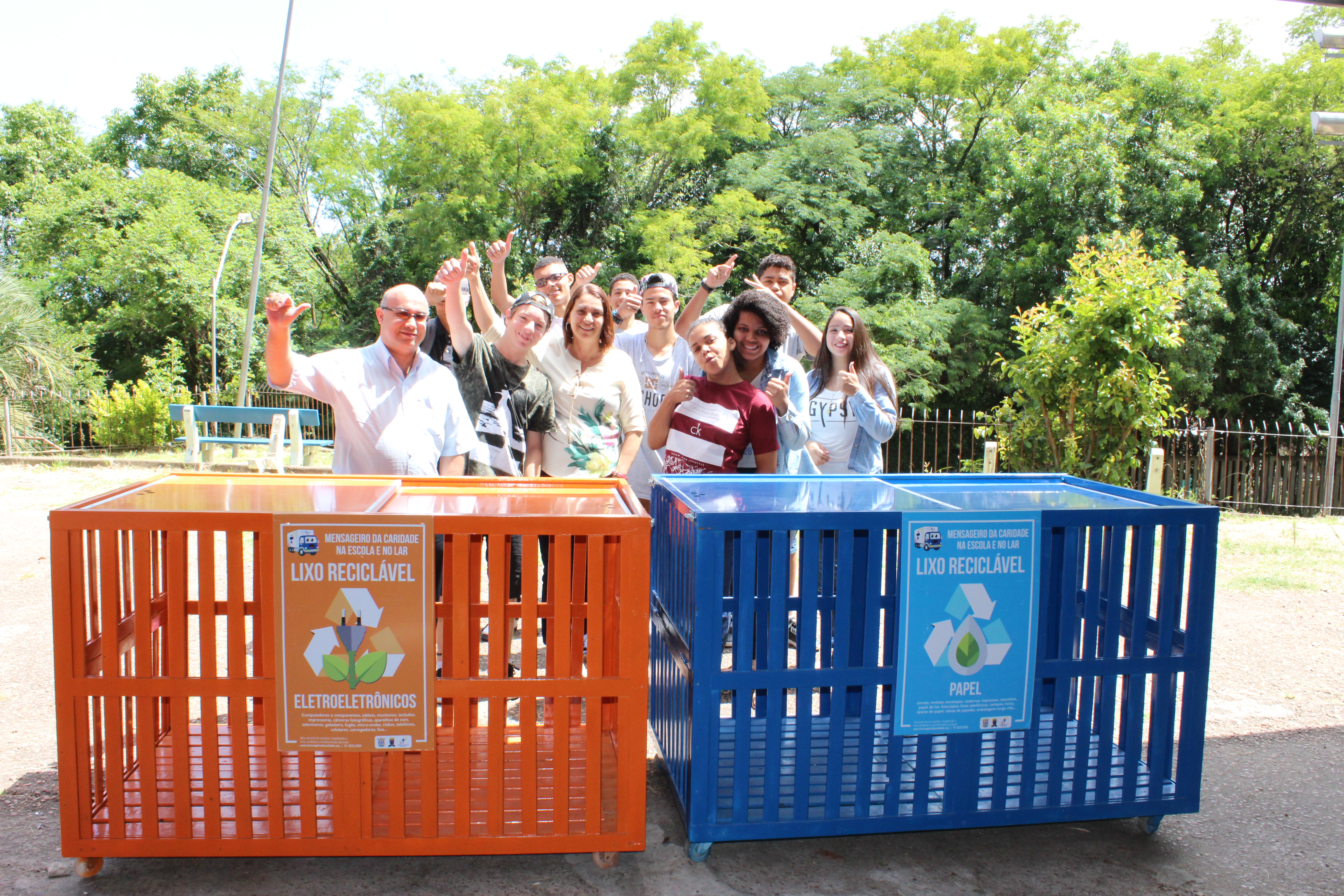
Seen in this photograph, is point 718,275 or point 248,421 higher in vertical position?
point 718,275

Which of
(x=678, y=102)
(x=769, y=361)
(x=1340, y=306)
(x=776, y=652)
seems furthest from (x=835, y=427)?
(x=678, y=102)

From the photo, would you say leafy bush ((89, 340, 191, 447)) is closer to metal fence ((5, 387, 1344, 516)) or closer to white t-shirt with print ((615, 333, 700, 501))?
metal fence ((5, 387, 1344, 516))

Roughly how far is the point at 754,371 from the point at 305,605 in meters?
2.46

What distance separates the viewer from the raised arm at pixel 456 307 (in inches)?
167

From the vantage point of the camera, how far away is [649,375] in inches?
200

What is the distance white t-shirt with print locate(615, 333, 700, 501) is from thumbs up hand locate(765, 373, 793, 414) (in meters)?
0.56

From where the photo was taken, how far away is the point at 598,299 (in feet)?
14.8

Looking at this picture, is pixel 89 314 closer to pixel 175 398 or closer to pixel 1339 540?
pixel 175 398

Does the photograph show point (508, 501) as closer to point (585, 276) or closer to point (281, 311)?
point (281, 311)

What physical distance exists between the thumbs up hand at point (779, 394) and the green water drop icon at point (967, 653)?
1.65 metres

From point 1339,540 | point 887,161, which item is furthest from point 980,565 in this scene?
point 887,161

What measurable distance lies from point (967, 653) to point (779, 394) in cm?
171

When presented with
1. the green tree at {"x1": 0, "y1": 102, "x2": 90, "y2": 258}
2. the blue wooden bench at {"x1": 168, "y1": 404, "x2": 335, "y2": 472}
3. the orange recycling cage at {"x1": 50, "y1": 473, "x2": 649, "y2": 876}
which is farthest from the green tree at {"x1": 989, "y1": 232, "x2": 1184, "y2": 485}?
the green tree at {"x1": 0, "y1": 102, "x2": 90, "y2": 258}

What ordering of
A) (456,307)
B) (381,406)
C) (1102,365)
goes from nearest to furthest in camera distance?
1. (381,406)
2. (456,307)
3. (1102,365)
